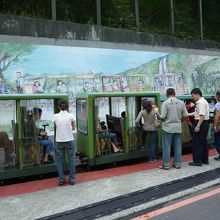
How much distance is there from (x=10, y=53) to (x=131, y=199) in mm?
7329

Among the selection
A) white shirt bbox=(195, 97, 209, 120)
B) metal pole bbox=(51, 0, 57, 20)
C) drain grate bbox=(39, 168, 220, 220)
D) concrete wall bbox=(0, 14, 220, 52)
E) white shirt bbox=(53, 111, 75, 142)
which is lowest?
drain grate bbox=(39, 168, 220, 220)

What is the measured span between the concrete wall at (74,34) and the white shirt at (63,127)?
5.37 meters

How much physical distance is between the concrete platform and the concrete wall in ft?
18.5

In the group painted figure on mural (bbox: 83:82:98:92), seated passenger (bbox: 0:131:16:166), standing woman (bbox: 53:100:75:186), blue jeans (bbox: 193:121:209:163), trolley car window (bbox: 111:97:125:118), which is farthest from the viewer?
painted figure on mural (bbox: 83:82:98:92)

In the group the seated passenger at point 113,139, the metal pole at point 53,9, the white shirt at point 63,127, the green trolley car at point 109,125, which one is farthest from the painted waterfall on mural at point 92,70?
the white shirt at point 63,127

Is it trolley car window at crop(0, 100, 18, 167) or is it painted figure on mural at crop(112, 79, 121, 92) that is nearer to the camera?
trolley car window at crop(0, 100, 18, 167)

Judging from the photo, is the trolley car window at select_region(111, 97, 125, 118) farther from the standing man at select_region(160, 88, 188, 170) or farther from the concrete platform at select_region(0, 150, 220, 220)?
the concrete platform at select_region(0, 150, 220, 220)

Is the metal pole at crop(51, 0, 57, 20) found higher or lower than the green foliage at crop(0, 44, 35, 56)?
higher

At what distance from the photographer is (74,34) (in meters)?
14.9

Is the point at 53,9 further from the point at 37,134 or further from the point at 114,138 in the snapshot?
the point at 37,134

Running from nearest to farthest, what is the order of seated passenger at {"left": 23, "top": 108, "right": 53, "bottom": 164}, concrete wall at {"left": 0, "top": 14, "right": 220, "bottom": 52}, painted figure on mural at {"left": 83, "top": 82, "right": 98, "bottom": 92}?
seated passenger at {"left": 23, "top": 108, "right": 53, "bottom": 164} → concrete wall at {"left": 0, "top": 14, "right": 220, "bottom": 52} → painted figure on mural at {"left": 83, "top": 82, "right": 98, "bottom": 92}

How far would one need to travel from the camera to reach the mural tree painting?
12.7 meters

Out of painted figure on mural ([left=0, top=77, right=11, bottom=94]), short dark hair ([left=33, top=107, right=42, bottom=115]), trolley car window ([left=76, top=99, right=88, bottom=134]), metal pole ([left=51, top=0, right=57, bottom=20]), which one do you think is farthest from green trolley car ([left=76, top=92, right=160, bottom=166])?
metal pole ([left=51, top=0, right=57, bottom=20])

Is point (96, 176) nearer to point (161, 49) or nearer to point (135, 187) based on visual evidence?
point (135, 187)
